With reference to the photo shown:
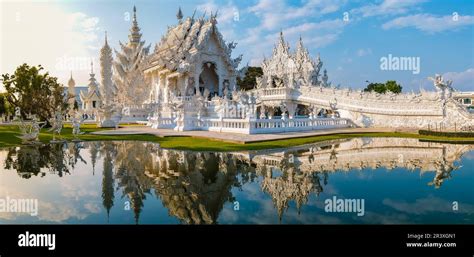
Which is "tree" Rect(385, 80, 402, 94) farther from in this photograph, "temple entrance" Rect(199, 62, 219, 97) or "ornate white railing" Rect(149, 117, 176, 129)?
"ornate white railing" Rect(149, 117, 176, 129)

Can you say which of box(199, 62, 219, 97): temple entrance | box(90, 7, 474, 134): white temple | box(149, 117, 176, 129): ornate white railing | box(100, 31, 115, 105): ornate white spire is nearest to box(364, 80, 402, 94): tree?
box(90, 7, 474, 134): white temple

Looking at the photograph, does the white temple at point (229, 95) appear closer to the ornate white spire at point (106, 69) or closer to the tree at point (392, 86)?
the ornate white spire at point (106, 69)

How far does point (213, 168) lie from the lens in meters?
8.56

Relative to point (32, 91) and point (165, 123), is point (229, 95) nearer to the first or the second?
point (165, 123)

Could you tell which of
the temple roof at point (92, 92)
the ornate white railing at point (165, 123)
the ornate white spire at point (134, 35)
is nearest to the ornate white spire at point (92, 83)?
the temple roof at point (92, 92)

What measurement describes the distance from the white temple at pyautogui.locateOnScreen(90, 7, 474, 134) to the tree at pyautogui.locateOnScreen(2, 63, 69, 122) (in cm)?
387

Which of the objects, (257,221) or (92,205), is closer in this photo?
(257,221)

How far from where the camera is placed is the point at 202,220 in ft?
16.7

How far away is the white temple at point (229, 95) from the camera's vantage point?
19.4 metres

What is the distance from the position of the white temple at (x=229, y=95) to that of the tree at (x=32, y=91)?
3866 millimetres

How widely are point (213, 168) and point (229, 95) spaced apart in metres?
23.6

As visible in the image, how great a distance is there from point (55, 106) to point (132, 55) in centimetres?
1563
